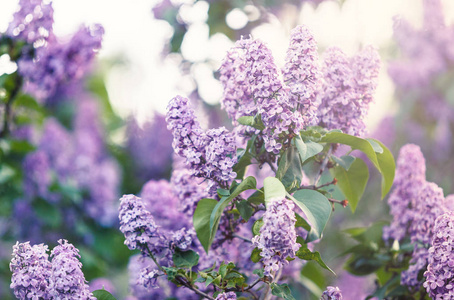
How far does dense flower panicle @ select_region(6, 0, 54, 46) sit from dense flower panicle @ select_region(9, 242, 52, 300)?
1.50 metres

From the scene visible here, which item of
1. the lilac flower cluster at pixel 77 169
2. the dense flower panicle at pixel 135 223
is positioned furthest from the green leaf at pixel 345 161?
the lilac flower cluster at pixel 77 169

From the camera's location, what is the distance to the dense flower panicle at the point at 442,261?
1448mm

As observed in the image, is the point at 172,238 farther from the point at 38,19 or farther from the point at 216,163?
the point at 38,19

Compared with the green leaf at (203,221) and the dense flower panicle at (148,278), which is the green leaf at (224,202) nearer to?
the green leaf at (203,221)

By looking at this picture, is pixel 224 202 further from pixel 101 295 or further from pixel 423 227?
pixel 423 227

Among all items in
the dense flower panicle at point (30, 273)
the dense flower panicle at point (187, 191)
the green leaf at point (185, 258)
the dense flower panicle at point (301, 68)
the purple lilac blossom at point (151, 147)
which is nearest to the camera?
the dense flower panicle at point (30, 273)

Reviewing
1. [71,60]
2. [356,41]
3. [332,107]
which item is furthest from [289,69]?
[356,41]

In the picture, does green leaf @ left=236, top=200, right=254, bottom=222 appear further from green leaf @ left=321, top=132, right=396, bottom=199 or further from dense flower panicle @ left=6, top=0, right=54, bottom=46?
dense flower panicle @ left=6, top=0, right=54, bottom=46

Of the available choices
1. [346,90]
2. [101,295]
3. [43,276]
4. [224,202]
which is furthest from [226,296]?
[346,90]

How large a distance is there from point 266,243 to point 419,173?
3.07 feet

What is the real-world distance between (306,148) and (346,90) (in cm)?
36

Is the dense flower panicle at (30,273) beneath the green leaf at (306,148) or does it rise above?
beneath

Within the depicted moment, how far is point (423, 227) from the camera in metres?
1.85

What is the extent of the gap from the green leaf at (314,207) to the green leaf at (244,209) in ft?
0.48
